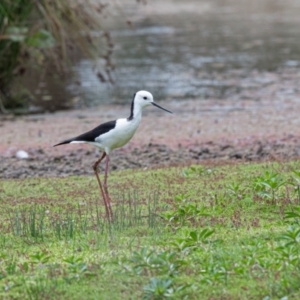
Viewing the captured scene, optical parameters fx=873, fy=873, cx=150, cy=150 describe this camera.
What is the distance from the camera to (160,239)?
258 inches

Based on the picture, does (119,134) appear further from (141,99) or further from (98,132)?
(141,99)

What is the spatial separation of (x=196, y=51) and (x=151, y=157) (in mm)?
10725

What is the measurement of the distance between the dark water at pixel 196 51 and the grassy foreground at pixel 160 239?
8194mm

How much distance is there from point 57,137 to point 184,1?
71.8 ft

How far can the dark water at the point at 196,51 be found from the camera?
18.1 m

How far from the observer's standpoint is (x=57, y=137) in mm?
13695

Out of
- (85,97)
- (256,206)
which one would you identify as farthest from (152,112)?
(256,206)

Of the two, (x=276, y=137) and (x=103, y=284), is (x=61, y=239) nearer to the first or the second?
(x=103, y=284)

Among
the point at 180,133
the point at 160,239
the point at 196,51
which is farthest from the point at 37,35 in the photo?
the point at 160,239

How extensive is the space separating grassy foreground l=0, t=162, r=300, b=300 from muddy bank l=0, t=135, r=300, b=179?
1.50 m

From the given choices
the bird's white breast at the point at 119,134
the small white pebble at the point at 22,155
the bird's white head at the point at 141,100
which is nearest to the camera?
the bird's white breast at the point at 119,134

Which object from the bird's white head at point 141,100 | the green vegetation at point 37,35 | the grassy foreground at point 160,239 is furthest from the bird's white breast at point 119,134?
the green vegetation at point 37,35

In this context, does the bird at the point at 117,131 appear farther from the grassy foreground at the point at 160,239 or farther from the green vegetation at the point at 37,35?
the green vegetation at the point at 37,35

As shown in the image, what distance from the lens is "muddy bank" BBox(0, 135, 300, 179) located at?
1115 centimetres
